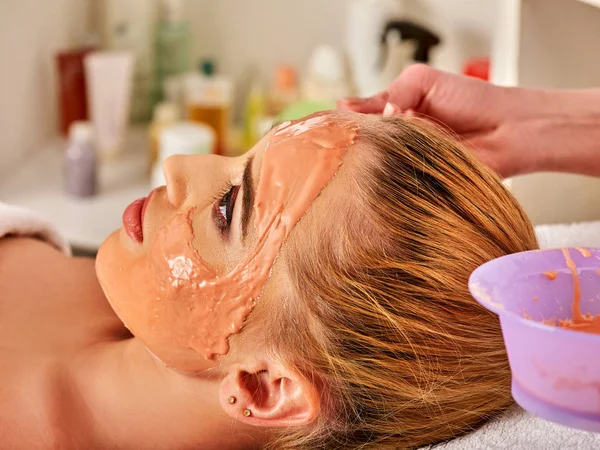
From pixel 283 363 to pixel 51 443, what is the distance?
350 millimetres

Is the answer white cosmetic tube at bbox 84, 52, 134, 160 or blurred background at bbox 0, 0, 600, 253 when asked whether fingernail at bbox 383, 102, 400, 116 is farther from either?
white cosmetic tube at bbox 84, 52, 134, 160

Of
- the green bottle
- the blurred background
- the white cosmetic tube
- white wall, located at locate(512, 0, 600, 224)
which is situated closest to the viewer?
white wall, located at locate(512, 0, 600, 224)

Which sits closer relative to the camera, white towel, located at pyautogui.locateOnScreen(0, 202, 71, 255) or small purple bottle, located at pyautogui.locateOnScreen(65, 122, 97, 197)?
white towel, located at pyautogui.locateOnScreen(0, 202, 71, 255)

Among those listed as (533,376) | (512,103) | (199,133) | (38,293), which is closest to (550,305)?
(533,376)

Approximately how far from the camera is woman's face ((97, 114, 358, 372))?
939mm

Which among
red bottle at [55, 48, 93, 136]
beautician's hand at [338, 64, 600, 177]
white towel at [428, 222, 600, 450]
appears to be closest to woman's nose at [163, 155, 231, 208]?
beautician's hand at [338, 64, 600, 177]

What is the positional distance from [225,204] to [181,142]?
3.08ft

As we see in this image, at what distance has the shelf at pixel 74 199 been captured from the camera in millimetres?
1810

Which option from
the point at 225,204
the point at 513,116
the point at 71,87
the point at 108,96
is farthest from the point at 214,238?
the point at 71,87

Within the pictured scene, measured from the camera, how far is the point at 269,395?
0.96 m

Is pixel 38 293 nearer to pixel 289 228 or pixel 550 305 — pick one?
pixel 289 228

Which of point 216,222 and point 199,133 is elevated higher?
point 216,222

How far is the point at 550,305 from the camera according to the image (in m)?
0.71

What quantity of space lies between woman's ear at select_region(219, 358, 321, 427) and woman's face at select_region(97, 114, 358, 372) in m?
0.04
